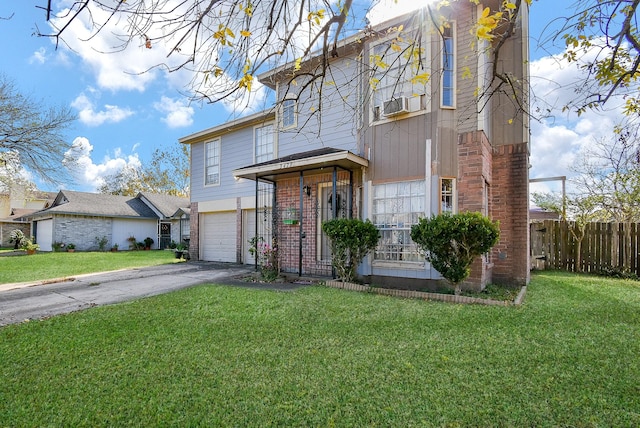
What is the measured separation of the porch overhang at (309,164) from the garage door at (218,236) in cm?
375

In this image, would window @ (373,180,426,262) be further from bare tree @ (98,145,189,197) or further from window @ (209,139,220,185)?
bare tree @ (98,145,189,197)

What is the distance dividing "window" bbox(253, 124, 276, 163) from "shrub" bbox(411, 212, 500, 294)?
6.48 metres

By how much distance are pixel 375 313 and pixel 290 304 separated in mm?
1516

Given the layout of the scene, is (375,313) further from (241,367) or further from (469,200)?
(469,200)

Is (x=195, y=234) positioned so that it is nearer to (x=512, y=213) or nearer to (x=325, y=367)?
(x=512, y=213)

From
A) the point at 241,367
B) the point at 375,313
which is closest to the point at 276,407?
the point at 241,367

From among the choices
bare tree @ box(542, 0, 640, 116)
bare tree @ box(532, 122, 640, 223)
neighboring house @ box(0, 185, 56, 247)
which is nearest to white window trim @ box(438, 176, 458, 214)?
bare tree @ box(542, 0, 640, 116)

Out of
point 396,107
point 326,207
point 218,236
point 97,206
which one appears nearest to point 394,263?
point 326,207

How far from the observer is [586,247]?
1028cm

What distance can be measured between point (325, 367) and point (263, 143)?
9.49 meters

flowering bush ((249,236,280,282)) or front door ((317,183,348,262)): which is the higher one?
front door ((317,183,348,262))

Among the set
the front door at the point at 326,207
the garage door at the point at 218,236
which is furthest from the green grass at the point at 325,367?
the garage door at the point at 218,236

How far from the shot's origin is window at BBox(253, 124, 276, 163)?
11.2 metres

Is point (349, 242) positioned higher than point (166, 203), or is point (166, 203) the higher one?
point (166, 203)
